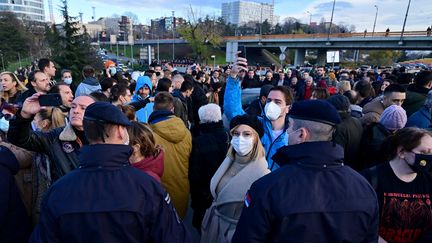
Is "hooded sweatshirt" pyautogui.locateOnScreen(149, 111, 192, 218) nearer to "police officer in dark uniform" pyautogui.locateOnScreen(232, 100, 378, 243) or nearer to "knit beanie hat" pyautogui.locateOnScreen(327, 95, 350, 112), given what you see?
"police officer in dark uniform" pyautogui.locateOnScreen(232, 100, 378, 243)

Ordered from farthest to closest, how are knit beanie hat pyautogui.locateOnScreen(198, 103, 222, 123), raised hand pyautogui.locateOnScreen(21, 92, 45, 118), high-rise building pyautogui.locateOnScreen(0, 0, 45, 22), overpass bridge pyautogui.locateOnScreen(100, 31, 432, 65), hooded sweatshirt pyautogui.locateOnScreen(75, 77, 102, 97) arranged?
1. high-rise building pyautogui.locateOnScreen(0, 0, 45, 22)
2. overpass bridge pyautogui.locateOnScreen(100, 31, 432, 65)
3. hooded sweatshirt pyautogui.locateOnScreen(75, 77, 102, 97)
4. knit beanie hat pyautogui.locateOnScreen(198, 103, 222, 123)
5. raised hand pyautogui.locateOnScreen(21, 92, 45, 118)

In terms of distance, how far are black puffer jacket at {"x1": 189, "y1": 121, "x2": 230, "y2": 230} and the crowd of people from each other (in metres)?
0.01

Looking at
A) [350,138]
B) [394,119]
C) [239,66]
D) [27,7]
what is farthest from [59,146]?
[27,7]

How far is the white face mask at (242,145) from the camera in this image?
9.21 ft

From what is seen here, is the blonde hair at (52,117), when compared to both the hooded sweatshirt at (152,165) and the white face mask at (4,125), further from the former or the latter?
the hooded sweatshirt at (152,165)

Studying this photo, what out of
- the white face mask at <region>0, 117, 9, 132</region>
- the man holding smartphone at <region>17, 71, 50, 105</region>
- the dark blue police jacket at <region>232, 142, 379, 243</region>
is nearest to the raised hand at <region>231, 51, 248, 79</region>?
the dark blue police jacket at <region>232, 142, 379, 243</region>

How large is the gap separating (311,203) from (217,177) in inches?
51.4

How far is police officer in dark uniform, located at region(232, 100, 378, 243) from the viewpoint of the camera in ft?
5.44

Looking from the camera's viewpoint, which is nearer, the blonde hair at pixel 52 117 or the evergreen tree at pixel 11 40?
the blonde hair at pixel 52 117

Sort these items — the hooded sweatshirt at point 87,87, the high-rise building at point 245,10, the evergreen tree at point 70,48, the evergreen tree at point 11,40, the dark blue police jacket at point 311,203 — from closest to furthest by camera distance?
1. the dark blue police jacket at point 311,203
2. the hooded sweatshirt at point 87,87
3. the evergreen tree at point 70,48
4. the evergreen tree at point 11,40
5. the high-rise building at point 245,10

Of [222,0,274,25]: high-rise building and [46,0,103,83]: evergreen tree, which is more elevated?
[222,0,274,25]: high-rise building

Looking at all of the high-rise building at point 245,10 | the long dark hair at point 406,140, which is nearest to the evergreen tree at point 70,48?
A: the long dark hair at point 406,140

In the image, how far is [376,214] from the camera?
1.81 metres

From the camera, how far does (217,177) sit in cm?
284
